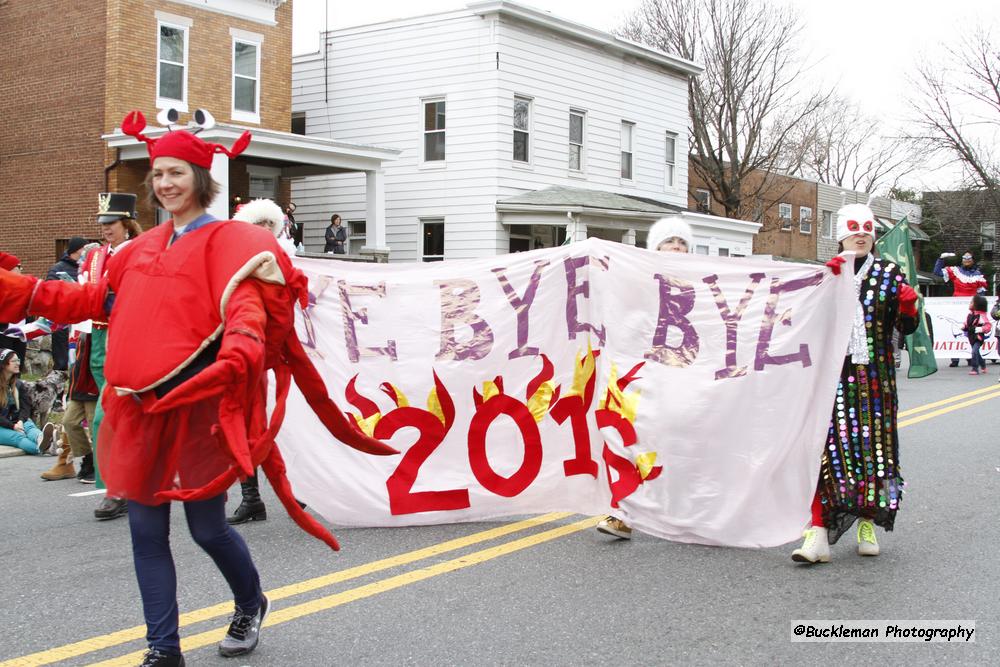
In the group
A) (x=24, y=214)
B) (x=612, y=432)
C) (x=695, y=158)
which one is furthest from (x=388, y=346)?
(x=695, y=158)

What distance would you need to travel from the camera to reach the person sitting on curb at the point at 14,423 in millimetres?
8156

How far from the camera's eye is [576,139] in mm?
26969

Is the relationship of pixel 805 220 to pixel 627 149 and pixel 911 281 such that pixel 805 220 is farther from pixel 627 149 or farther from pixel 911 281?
pixel 911 281

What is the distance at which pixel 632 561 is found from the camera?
5.25 meters

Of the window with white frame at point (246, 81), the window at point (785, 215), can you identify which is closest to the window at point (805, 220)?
the window at point (785, 215)

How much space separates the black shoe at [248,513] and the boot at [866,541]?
343 cm

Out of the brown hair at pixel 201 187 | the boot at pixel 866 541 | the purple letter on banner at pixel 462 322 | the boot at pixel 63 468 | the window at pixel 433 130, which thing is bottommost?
the boot at pixel 63 468

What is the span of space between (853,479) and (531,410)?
178 cm

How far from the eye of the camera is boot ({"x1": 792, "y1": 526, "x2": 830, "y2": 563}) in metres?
5.19

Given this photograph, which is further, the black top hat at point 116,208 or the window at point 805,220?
the window at point 805,220

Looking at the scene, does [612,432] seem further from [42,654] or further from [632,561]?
[42,654]

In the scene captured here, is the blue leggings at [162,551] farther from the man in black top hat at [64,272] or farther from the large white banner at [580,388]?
the man in black top hat at [64,272]

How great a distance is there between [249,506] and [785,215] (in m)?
38.7

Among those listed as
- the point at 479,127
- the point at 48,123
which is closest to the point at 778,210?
the point at 479,127
